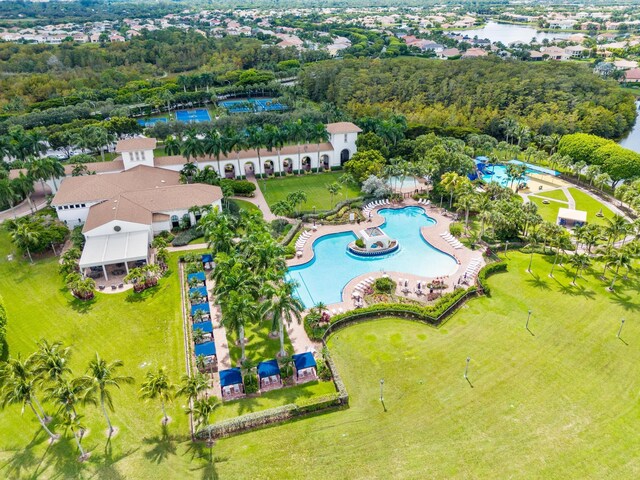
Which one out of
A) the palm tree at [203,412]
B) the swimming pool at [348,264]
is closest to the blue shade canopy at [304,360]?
the palm tree at [203,412]

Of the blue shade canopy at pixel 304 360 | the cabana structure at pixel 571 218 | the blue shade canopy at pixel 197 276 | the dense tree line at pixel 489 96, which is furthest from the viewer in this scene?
the dense tree line at pixel 489 96

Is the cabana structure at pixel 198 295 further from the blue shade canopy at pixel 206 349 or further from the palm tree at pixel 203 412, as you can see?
the palm tree at pixel 203 412

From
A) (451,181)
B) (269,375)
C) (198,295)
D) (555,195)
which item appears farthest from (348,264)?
(555,195)

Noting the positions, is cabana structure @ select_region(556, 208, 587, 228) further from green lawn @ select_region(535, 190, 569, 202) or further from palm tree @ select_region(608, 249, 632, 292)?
palm tree @ select_region(608, 249, 632, 292)

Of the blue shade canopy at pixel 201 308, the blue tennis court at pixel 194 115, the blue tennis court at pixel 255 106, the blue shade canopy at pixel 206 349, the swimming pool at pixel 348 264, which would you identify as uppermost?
the blue tennis court at pixel 255 106

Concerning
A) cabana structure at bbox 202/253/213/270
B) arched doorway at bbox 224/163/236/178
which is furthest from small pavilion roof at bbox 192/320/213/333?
arched doorway at bbox 224/163/236/178

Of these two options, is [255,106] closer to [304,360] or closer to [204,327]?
[204,327]
